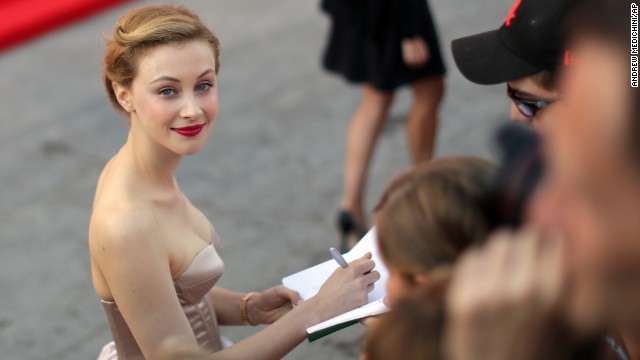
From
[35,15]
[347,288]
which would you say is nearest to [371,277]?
[347,288]

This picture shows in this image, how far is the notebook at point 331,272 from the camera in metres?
2.09

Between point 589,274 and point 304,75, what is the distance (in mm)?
5107

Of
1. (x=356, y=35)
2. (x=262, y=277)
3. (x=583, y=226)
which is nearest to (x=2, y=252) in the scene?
(x=262, y=277)

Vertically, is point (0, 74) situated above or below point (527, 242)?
above

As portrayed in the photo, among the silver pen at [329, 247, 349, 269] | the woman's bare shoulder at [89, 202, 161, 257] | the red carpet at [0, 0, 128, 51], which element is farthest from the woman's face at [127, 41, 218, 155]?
the red carpet at [0, 0, 128, 51]

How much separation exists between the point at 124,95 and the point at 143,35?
19 centimetres

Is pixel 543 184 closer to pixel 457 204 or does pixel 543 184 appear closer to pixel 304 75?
pixel 457 204

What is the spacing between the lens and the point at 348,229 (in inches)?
171

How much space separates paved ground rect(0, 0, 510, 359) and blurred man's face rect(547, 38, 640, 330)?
2.51 m

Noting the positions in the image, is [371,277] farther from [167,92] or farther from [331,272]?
[167,92]

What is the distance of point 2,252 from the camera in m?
4.62

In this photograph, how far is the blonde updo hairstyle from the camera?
2.20 meters

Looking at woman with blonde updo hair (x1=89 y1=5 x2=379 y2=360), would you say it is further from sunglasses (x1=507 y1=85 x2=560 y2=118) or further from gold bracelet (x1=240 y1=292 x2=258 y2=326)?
sunglasses (x1=507 y1=85 x2=560 y2=118)

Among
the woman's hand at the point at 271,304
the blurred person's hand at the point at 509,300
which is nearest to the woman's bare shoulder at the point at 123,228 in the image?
the woman's hand at the point at 271,304
